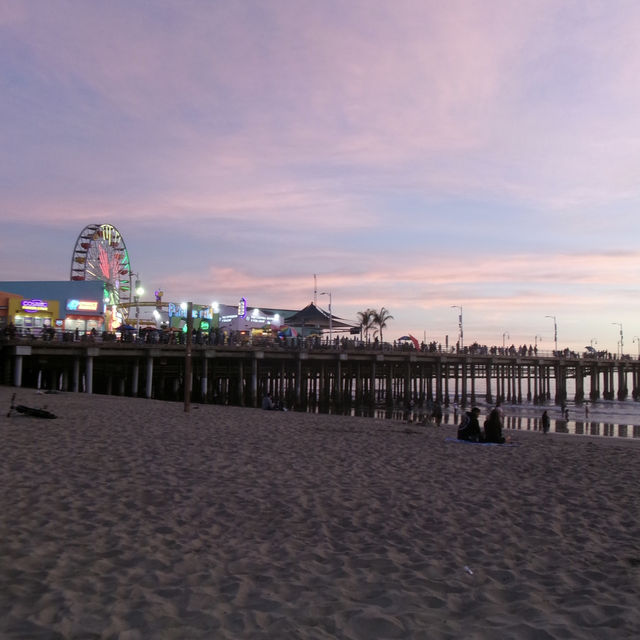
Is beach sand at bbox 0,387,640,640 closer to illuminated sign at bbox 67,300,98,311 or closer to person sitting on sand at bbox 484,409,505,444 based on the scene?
person sitting on sand at bbox 484,409,505,444

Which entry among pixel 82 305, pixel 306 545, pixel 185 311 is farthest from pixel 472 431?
pixel 185 311

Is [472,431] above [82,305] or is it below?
below

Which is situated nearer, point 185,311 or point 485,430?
point 485,430

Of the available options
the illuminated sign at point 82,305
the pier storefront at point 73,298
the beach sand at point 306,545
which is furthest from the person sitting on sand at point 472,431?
the illuminated sign at point 82,305

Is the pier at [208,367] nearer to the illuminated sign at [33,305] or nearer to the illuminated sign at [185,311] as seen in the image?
the illuminated sign at [33,305]

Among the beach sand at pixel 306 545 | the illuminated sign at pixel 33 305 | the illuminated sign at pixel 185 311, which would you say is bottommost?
the beach sand at pixel 306 545

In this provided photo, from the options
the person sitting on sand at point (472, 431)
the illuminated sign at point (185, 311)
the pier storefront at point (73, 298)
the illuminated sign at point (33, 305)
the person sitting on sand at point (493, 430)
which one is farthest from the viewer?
the illuminated sign at point (185, 311)

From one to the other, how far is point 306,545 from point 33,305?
43.0 m

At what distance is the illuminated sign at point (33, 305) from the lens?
43094mm

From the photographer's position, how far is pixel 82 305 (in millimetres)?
47562

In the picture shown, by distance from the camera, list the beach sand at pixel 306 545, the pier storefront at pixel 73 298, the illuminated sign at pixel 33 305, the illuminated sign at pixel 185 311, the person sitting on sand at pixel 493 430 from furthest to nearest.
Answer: the illuminated sign at pixel 185 311, the pier storefront at pixel 73 298, the illuminated sign at pixel 33 305, the person sitting on sand at pixel 493 430, the beach sand at pixel 306 545

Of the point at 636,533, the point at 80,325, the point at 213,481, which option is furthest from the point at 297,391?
the point at 636,533

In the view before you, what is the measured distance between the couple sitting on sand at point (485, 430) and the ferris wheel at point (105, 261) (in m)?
39.9

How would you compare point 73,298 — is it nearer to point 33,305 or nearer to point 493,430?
point 33,305
